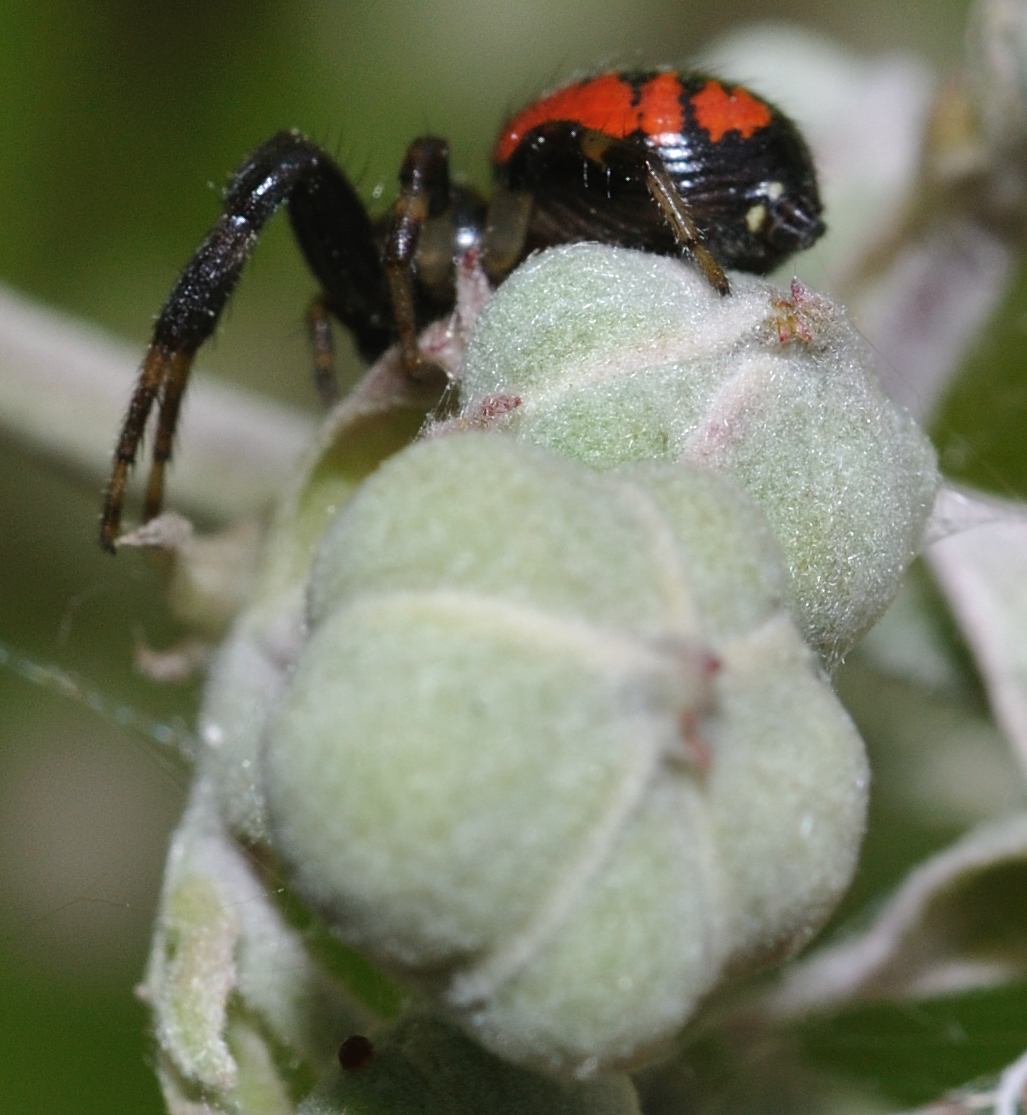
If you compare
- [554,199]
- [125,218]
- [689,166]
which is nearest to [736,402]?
[689,166]

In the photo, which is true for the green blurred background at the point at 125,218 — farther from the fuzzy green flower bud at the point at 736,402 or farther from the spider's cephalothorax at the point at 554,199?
the fuzzy green flower bud at the point at 736,402

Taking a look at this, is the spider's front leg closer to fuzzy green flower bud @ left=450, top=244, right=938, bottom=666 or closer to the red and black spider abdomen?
the red and black spider abdomen

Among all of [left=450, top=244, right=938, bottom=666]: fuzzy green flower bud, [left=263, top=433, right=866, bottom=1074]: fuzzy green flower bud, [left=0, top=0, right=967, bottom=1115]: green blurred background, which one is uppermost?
[left=450, top=244, right=938, bottom=666]: fuzzy green flower bud

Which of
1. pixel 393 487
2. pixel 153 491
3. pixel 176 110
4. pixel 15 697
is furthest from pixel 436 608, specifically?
pixel 176 110

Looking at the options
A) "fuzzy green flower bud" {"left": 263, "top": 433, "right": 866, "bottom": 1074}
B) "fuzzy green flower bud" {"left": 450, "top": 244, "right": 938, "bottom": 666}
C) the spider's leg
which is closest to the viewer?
"fuzzy green flower bud" {"left": 263, "top": 433, "right": 866, "bottom": 1074}

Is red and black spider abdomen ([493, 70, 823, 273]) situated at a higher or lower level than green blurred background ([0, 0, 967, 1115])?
higher

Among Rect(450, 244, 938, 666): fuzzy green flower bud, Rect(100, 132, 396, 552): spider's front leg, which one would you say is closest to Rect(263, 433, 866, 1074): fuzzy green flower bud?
Rect(450, 244, 938, 666): fuzzy green flower bud

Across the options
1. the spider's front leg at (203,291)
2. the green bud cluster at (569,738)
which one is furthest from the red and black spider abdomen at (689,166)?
the green bud cluster at (569,738)
